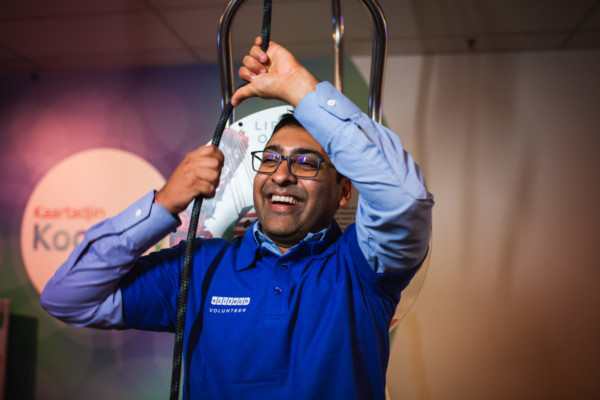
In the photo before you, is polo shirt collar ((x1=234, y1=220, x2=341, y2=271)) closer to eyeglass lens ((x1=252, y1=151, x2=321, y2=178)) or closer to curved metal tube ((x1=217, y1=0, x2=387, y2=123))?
eyeglass lens ((x1=252, y1=151, x2=321, y2=178))

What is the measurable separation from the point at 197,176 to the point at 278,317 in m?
0.38

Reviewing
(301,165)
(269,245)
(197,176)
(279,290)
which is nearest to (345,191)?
(301,165)

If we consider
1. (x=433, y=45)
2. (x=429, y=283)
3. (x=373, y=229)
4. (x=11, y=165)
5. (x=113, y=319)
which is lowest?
(x=429, y=283)

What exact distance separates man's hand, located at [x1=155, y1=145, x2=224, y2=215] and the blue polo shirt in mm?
282

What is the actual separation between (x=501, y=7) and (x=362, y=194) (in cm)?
198

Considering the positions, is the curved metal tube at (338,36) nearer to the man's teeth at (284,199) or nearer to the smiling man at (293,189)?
the smiling man at (293,189)

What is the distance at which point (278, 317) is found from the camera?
0.90 metres

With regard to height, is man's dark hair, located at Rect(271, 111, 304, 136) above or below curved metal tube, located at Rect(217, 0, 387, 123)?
below

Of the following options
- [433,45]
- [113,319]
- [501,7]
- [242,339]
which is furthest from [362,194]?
[433,45]

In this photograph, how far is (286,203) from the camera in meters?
1.05

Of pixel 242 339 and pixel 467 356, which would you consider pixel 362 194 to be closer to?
pixel 242 339

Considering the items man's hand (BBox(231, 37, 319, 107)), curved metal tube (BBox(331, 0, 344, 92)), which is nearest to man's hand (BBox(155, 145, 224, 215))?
man's hand (BBox(231, 37, 319, 107))

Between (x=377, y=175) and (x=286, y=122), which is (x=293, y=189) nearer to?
(x=286, y=122)

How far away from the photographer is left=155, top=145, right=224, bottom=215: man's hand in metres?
0.81
